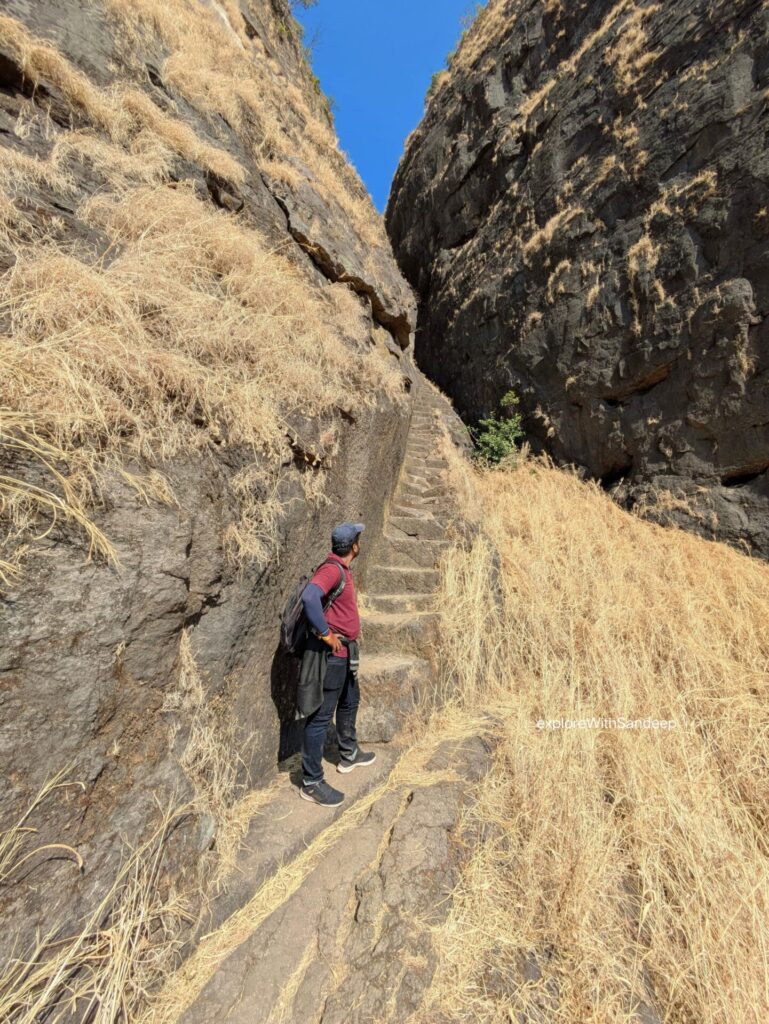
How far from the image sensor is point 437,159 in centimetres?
1415

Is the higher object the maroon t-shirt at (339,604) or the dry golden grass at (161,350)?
the dry golden grass at (161,350)

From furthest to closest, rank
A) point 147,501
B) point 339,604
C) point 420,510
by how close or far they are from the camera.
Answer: point 420,510 < point 339,604 < point 147,501

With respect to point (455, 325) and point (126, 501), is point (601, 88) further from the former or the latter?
point (126, 501)

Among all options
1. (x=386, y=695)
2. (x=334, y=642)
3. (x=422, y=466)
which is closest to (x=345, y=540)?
(x=334, y=642)

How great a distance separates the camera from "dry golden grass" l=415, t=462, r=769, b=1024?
2.13 m

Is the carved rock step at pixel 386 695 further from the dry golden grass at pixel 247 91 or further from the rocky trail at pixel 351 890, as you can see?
the dry golden grass at pixel 247 91

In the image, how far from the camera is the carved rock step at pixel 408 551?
5613mm

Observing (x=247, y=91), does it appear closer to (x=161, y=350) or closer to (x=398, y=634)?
(x=161, y=350)

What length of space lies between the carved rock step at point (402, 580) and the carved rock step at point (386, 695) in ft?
3.77

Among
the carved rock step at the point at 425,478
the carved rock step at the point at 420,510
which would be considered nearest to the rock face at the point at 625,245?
the carved rock step at the point at 425,478

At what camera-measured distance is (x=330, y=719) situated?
3.20 metres

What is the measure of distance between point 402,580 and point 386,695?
1583 mm

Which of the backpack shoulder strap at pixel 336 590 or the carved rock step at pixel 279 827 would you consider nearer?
the carved rock step at pixel 279 827

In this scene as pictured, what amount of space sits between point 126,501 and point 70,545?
0.36 m
